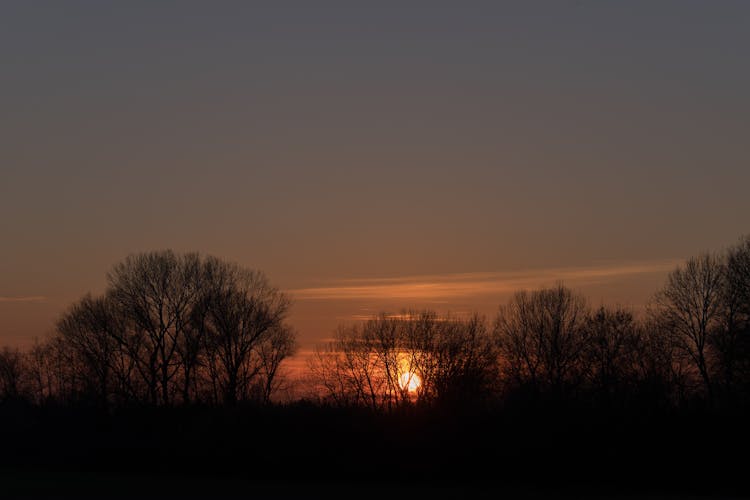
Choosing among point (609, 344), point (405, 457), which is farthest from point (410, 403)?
point (609, 344)

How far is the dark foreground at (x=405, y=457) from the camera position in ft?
121

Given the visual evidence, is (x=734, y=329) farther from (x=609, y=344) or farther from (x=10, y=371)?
(x=10, y=371)

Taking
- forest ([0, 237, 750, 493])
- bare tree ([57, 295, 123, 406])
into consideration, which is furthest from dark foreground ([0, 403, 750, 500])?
bare tree ([57, 295, 123, 406])

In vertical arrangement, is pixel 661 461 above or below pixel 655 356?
below

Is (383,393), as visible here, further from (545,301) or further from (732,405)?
(732,405)

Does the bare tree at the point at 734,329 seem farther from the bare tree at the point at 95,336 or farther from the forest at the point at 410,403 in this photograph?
the bare tree at the point at 95,336

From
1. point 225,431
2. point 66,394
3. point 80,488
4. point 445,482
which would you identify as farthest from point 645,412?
point 66,394

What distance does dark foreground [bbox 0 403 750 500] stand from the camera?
121 feet

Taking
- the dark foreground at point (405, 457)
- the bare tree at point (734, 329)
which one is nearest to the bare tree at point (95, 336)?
the dark foreground at point (405, 457)

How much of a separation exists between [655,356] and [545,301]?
12.6 m

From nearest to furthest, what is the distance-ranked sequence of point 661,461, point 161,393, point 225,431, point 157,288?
point 661,461 → point 225,431 → point 161,393 → point 157,288

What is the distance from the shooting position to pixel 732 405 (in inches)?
1626

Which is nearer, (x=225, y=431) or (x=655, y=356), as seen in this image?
(x=225, y=431)

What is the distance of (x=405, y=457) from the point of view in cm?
4072
